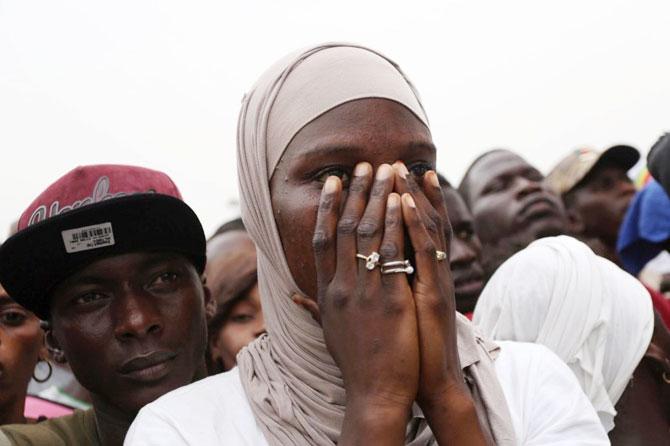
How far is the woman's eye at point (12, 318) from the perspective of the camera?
11.6 ft

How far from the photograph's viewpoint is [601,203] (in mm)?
6316

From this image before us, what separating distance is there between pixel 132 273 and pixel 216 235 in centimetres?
205

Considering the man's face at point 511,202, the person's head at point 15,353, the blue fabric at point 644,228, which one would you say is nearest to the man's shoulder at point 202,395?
the person's head at point 15,353

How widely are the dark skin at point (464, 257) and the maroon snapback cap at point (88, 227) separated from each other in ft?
7.36

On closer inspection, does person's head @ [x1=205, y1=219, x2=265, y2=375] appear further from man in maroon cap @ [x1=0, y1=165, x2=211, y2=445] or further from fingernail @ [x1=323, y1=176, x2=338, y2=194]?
fingernail @ [x1=323, y1=176, x2=338, y2=194]

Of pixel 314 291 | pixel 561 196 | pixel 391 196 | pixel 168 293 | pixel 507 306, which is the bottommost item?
pixel 561 196

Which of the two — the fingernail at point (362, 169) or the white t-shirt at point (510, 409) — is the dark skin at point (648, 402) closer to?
the white t-shirt at point (510, 409)

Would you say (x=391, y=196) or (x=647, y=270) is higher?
(x=391, y=196)

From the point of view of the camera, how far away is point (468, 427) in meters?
1.88

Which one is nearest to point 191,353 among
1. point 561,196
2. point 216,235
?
point 216,235

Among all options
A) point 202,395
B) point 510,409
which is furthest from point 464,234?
point 202,395

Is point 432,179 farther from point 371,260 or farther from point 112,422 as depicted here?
point 112,422

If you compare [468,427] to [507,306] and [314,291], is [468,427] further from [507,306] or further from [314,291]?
[507,306]

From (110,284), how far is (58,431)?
20.7 inches
